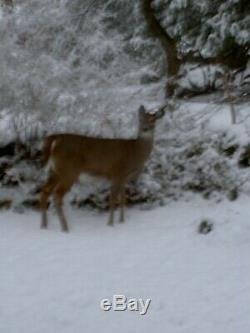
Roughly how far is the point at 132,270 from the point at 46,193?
2.10m

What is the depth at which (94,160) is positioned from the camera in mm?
8078

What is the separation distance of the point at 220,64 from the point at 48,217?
3709 mm

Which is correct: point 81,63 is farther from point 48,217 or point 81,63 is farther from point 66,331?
point 66,331

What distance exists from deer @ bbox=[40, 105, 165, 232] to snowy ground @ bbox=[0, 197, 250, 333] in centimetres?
40

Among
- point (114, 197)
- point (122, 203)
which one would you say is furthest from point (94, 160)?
point (122, 203)

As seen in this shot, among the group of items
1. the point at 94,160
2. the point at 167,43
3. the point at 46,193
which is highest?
the point at 167,43

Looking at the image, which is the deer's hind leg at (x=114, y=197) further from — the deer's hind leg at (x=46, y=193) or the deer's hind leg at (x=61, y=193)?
the deer's hind leg at (x=46, y=193)

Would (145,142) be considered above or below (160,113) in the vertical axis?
below

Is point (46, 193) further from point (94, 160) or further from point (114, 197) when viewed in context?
point (114, 197)

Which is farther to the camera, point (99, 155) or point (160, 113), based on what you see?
point (160, 113)

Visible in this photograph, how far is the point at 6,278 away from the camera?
6.24 m

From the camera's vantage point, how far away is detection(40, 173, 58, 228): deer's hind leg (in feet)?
26.3

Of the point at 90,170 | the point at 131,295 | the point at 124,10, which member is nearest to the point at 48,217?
the point at 90,170

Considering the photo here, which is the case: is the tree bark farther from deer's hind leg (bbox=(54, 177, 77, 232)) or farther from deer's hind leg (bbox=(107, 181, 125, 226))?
deer's hind leg (bbox=(54, 177, 77, 232))
